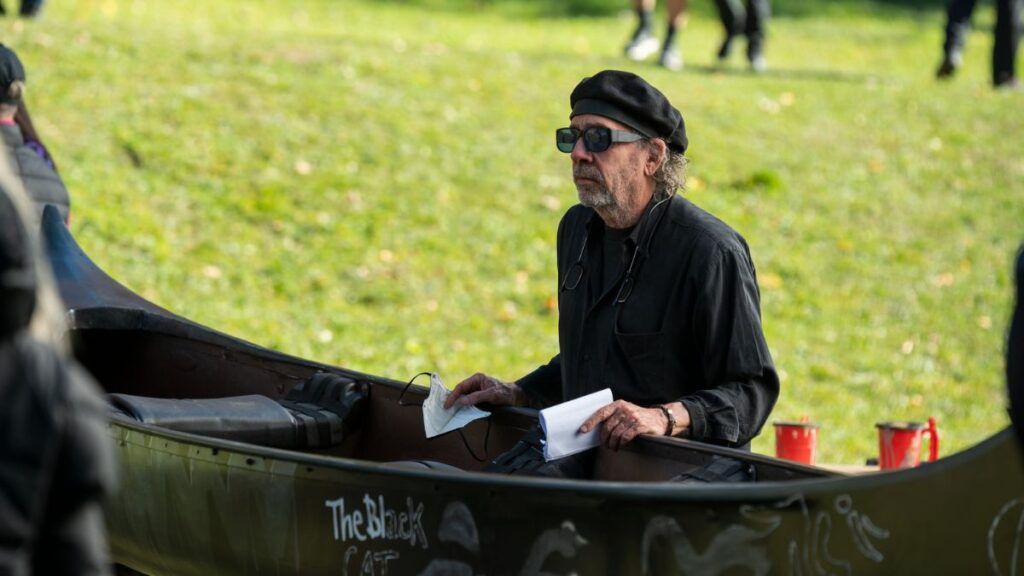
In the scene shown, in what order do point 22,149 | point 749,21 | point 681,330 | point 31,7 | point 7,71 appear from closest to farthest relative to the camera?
point 681,330
point 7,71
point 22,149
point 31,7
point 749,21

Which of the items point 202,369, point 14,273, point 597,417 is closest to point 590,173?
point 597,417

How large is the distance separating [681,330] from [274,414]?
170 cm

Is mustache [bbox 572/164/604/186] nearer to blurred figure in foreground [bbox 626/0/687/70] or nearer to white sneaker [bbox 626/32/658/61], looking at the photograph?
blurred figure in foreground [bbox 626/0/687/70]

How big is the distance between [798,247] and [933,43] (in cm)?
924

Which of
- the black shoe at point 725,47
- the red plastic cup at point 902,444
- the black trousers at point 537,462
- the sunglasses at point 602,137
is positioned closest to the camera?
the black trousers at point 537,462

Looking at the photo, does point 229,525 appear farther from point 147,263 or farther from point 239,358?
point 147,263

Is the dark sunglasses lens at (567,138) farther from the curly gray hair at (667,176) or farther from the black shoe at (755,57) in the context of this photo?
the black shoe at (755,57)

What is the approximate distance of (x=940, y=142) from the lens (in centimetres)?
1426

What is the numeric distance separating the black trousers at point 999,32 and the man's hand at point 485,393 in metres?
10.9

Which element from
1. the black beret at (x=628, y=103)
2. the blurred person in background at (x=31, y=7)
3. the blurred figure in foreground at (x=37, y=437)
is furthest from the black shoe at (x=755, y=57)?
the blurred figure in foreground at (x=37, y=437)

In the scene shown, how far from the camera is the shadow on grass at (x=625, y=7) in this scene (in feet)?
68.0

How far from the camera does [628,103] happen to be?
17.1 ft

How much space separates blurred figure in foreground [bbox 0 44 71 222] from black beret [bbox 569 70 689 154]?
331 cm

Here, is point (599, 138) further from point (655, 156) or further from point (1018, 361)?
point (1018, 361)
